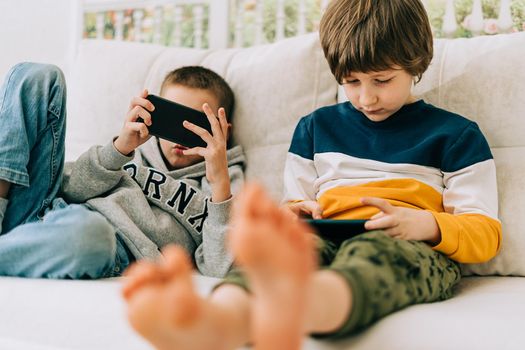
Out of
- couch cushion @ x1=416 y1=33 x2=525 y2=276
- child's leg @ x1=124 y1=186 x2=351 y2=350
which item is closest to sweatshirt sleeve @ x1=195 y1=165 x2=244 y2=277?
couch cushion @ x1=416 y1=33 x2=525 y2=276

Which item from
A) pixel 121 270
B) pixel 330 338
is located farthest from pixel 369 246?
pixel 121 270

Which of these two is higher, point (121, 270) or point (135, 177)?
point (135, 177)

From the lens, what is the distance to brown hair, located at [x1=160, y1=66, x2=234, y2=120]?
4.84ft

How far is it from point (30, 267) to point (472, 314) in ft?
2.47

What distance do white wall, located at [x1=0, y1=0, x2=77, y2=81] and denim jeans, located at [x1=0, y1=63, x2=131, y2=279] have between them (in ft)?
4.99

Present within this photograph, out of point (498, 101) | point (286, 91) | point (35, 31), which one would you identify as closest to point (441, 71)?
point (498, 101)

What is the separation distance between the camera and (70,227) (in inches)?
41.9

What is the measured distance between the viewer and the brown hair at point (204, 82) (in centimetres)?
148

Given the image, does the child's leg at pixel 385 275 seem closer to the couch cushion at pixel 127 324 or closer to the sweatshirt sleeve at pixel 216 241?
the couch cushion at pixel 127 324

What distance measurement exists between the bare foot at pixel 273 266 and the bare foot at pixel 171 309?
49mm

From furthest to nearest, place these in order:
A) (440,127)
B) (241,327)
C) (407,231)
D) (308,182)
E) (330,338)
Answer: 1. (308,182)
2. (440,127)
3. (407,231)
4. (330,338)
5. (241,327)

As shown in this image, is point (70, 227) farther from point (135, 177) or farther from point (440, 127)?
point (440, 127)

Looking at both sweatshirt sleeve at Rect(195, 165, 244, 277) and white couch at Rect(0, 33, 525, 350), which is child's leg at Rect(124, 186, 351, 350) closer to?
white couch at Rect(0, 33, 525, 350)

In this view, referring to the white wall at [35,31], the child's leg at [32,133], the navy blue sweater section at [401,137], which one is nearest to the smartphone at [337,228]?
the navy blue sweater section at [401,137]
